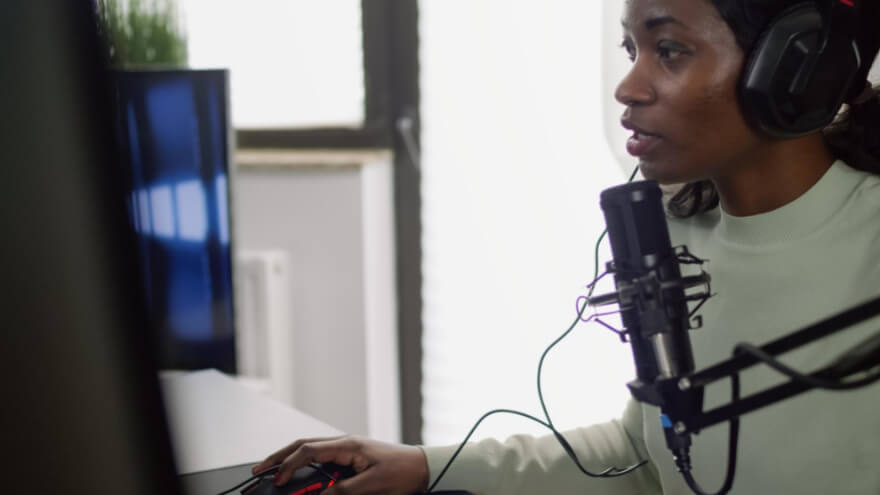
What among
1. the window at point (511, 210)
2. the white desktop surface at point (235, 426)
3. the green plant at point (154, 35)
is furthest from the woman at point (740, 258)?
the green plant at point (154, 35)

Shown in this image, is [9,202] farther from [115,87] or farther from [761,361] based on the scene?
[761,361]

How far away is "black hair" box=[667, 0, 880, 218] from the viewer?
681 millimetres

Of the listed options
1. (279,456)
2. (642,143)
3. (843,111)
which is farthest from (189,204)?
(843,111)

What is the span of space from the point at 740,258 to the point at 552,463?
30 centimetres

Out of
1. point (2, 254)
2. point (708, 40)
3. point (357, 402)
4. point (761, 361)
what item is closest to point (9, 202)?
point (2, 254)

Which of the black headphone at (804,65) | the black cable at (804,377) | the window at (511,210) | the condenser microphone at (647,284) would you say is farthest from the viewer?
the window at (511,210)

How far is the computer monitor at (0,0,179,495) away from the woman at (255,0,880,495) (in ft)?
1.91

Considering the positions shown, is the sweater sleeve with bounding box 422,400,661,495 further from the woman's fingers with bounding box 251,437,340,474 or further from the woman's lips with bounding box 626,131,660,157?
the woman's lips with bounding box 626,131,660,157

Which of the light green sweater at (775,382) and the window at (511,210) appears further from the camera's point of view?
the window at (511,210)

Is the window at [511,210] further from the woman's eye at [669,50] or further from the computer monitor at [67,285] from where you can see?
the computer monitor at [67,285]

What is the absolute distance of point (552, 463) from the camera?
0.88 metres

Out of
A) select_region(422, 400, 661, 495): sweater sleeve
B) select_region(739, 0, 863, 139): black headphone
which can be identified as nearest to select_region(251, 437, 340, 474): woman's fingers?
select_region(422, 400, 661, 495): sweater sleeve

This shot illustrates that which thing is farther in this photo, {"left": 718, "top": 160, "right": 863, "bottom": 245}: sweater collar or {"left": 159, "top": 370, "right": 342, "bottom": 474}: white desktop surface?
{"left": 159, "top": 370, "right": 342, "bottom": 474}: white desktop surface

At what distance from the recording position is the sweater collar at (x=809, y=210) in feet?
2.53
